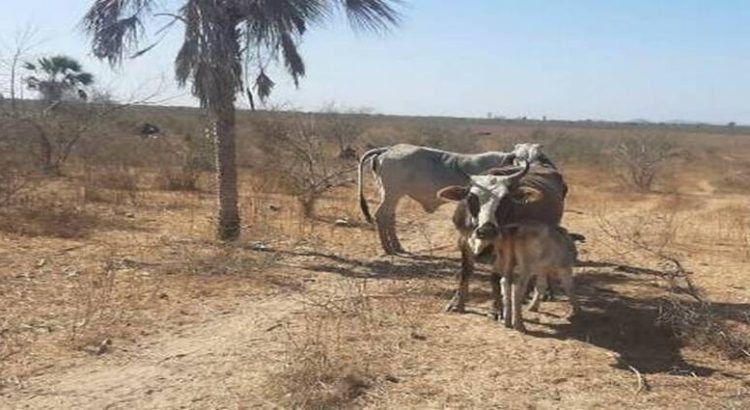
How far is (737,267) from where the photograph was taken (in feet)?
35.9

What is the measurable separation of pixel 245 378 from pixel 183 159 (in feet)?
49.8

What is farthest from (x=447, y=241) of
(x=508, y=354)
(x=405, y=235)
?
(x=508, y=354)

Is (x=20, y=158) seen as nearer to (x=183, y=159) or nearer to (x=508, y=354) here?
(x=183, y=159)

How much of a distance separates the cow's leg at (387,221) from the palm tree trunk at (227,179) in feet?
6.95

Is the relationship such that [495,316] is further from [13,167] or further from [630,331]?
[13,167]

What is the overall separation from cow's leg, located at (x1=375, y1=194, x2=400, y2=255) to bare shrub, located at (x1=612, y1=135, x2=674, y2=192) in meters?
16.1

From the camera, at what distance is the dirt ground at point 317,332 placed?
229 inches

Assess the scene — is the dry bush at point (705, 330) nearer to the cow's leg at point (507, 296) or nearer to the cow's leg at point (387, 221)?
the cow's leg at point (507, 296)

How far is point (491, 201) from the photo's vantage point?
726 cm

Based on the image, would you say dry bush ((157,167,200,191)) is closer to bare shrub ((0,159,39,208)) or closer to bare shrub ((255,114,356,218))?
bare shrub ((255,114,356,218))

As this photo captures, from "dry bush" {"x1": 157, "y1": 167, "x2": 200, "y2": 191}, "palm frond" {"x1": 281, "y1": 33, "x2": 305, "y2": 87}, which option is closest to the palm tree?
"palm frond" {"x1": 281, "y1": 33, "x2": 305, "y2": 87}

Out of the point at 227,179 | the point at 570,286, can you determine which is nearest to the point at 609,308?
the point at 570,286

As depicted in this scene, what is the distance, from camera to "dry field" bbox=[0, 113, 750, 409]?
19.2 ft

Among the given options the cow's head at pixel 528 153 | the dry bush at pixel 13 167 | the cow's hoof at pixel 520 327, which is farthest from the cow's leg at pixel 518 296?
the dry bush at pixel 13 167
